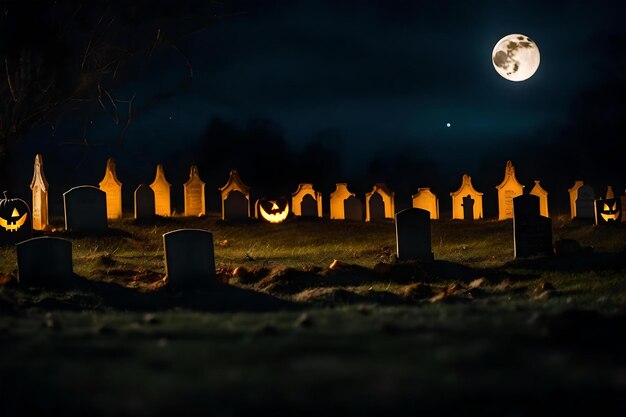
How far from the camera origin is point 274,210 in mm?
30500

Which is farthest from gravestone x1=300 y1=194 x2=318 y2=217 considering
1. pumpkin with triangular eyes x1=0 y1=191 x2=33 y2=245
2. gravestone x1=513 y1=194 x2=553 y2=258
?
gravestone x1=513 y1=194 x2=553 y2=258

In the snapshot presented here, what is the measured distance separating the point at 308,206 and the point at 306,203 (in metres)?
0.15

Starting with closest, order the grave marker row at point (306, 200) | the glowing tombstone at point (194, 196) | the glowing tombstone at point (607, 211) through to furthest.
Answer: the glowing tombstone at point (607, 211)
the grave marker row at point (306, 200)
the glowing tombstone at point (194, 196)

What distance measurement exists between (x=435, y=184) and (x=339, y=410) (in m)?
46.8

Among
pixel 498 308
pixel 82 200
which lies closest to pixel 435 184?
pixel 82 200

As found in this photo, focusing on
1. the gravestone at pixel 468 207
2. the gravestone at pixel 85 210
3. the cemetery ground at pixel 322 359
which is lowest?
the cemetery ground at pixel 322 359

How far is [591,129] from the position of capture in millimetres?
46375

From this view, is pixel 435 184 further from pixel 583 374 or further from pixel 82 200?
pixel 583 374

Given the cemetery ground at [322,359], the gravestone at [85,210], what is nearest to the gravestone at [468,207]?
the gravestone at [85,210]

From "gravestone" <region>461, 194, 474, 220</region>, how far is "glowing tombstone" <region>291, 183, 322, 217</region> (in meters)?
6.23

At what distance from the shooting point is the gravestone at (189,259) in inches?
576

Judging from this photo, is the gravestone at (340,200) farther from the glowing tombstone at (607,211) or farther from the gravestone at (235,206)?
the glowing tombstone at (607,211)

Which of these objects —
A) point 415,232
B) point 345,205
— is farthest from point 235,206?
point 415,232

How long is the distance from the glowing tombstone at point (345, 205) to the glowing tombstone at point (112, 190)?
8800 millimetres
